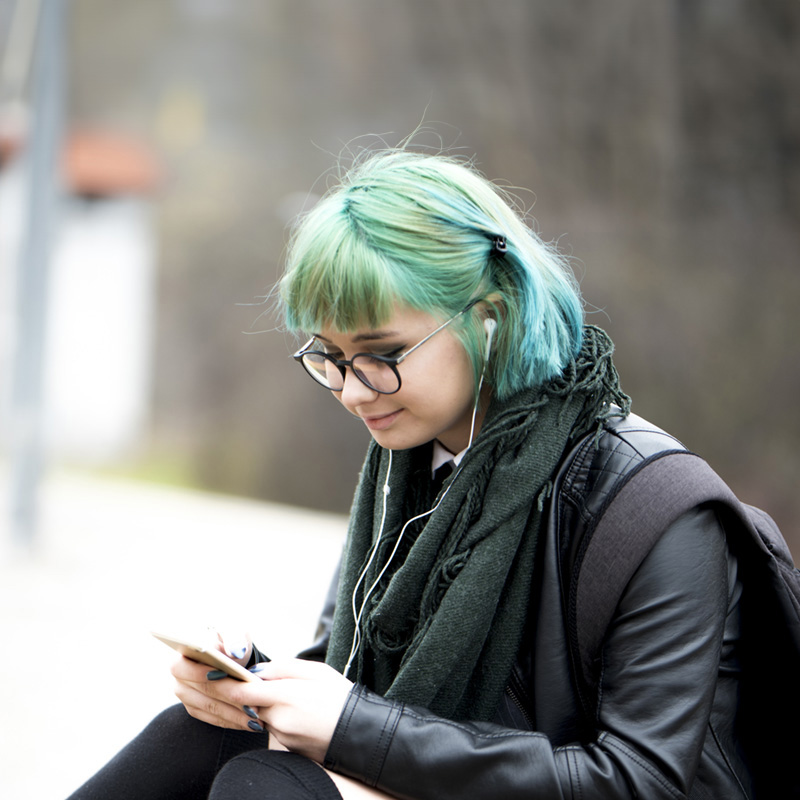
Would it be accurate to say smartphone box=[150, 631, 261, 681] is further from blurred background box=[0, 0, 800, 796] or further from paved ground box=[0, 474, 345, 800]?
blurred background box=[0, 0, 800, 796]

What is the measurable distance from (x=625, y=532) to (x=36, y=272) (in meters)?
4.87

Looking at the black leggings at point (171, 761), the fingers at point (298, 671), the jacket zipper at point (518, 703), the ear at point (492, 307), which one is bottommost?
the black leggings at point (171, 761)

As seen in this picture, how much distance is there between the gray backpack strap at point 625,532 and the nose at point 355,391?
409mm

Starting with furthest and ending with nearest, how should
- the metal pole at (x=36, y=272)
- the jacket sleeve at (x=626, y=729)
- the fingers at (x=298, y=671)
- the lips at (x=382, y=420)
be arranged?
1. the metal pole at (x=36, y=272)
2. the lips at (x=382, y=420)
3. the fingers at (x=298, y=671)
4. the jacket sleeve at (x=626, y=729)

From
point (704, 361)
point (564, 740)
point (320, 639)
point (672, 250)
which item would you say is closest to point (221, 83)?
point (672, 250)

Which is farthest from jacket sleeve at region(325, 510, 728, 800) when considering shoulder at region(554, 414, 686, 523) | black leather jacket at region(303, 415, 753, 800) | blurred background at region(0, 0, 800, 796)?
blurred background at region(0, 0, 800, 796)

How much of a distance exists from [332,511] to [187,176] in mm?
3733

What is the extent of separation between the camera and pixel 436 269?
135 centimetres

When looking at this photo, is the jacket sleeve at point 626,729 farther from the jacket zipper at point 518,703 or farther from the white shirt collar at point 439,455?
the white shirt collar at point 439,455

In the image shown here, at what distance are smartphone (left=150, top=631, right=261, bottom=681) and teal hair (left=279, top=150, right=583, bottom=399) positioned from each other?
52 cm

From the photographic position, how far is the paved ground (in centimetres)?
279

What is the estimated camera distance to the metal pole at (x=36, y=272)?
17.0 ft

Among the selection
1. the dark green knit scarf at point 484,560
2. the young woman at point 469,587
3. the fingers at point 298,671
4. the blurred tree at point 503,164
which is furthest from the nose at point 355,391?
the blurred tree at point 503,164

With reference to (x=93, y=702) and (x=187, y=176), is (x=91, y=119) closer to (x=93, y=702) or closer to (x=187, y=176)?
(x=187, y=176)
